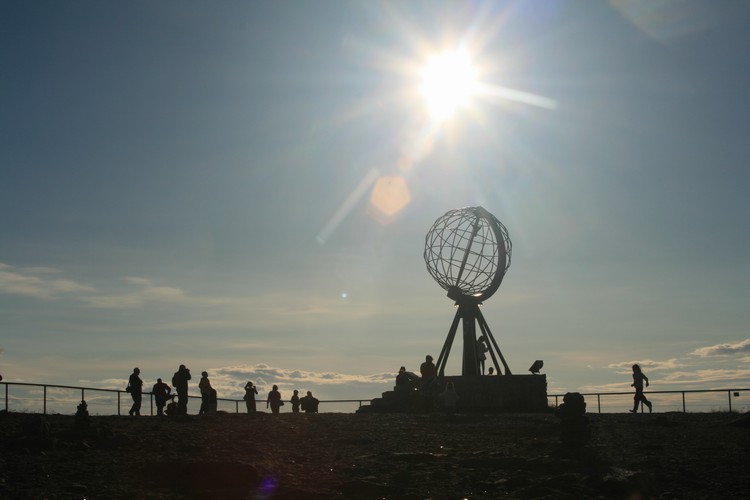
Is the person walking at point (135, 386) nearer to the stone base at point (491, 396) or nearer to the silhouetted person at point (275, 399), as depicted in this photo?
the silhouetted person at point (275, 399)

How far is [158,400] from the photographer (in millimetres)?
28703

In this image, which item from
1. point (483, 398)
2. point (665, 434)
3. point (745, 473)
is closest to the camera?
point (745, 473)

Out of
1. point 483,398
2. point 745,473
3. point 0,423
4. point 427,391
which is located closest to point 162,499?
point 0,423

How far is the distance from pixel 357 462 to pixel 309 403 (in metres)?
16.3

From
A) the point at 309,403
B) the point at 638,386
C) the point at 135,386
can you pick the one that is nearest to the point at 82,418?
the point at 135,386

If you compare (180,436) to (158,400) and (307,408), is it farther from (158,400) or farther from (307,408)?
(307,408)

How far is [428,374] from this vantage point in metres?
34.2

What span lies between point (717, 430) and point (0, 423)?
19255 millimetres

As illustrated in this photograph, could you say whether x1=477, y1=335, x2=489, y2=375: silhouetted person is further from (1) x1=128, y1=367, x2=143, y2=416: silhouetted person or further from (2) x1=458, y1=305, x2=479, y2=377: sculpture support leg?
(1) x1=128, y1=367, x2=143, y2=416: silhouetted person

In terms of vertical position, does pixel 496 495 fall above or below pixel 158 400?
below

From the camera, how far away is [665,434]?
76.4ft

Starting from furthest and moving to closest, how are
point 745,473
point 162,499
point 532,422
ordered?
point 532,422 → point 745,473 → point 162,499

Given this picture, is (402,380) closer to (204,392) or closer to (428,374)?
(428,374)

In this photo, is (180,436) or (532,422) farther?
(532,422)
